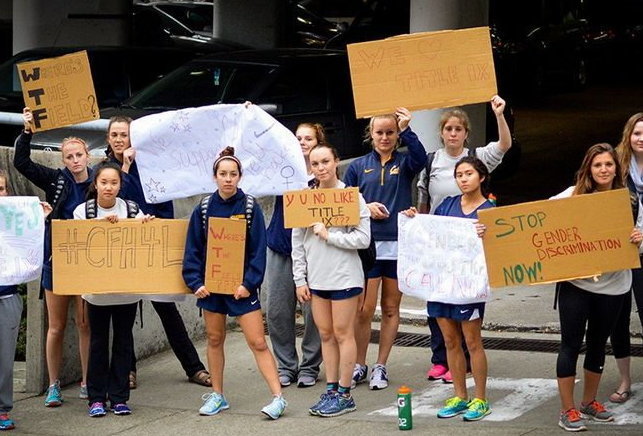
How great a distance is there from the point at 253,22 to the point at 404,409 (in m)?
16.0

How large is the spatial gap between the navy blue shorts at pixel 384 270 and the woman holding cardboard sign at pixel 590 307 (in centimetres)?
136

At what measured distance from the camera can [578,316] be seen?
8.11 m

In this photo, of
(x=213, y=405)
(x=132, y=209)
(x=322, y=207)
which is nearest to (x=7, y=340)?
(x=132, y=209)

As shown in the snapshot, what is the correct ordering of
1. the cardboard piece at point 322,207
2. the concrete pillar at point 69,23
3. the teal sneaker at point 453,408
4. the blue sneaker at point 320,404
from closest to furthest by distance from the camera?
the teal sneaker at point 453,408 → the cardboard piece at point 322,207 → the blue sneaker at point 320,404 → the concrete pillar at point 69,23

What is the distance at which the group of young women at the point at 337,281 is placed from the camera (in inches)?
327

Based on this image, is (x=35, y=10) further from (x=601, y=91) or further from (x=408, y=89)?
(x=408, y=89)

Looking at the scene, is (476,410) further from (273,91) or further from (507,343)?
(273,91)

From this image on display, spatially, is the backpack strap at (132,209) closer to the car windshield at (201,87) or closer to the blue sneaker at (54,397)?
the blue sneaker at (54,397)

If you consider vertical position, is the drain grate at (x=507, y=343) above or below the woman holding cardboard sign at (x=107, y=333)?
below

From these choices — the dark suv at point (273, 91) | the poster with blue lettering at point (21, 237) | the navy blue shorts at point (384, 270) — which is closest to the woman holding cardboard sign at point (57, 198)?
the poster with blue lettering at point (21, 237)

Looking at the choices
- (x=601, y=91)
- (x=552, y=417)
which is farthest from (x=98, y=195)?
(x=601, y=91)

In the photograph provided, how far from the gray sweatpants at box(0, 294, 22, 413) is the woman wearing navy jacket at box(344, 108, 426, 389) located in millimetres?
2094

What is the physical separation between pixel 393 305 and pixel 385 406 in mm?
716

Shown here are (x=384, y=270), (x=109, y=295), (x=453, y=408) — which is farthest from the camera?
(x=384, y=270)
